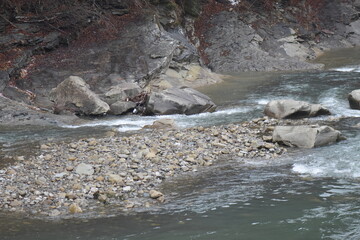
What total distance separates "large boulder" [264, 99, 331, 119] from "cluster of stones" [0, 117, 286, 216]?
123cm

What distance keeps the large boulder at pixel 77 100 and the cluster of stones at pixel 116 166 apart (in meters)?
3.11

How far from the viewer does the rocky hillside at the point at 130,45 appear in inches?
675

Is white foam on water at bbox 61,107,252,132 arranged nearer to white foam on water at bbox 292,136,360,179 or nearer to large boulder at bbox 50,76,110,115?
large boulder at bbox 50,76,110,115

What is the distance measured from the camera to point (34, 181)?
27.4 ft

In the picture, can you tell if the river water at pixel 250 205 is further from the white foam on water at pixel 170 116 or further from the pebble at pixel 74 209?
the white foam on water at pixel 170 116

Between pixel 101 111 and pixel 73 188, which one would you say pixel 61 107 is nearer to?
pixel 101 111

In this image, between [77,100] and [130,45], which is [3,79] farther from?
[130,45]

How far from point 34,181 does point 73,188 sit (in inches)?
32.6

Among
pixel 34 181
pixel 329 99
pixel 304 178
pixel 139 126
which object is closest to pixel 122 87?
pixel 139 126

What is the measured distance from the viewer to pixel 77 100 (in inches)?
580

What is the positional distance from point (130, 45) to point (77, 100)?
5154mm

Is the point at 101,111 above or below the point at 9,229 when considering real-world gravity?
above

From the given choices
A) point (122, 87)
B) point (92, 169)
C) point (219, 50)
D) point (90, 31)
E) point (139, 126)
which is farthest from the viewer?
point (219, 50)

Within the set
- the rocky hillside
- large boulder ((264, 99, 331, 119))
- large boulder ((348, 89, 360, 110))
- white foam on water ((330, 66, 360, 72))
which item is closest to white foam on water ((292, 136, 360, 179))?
large boulder ((264, 99, 331, 119))
